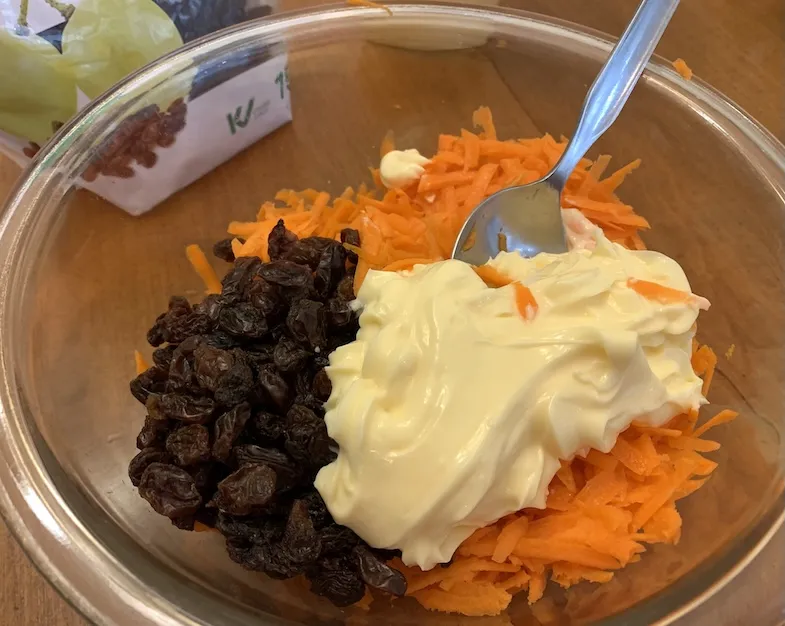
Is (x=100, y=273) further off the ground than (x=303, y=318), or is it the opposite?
(x=303, y=318)

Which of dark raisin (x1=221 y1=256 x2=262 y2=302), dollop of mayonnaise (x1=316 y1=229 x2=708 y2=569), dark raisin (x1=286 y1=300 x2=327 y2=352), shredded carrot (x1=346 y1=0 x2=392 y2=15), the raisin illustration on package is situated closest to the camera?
dollop of mayonnaise (x1=316 y1=229 x2=708 y2=569)

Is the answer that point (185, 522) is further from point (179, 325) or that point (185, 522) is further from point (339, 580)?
point (179, 325)

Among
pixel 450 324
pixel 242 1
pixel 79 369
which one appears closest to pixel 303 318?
pixel 450 324

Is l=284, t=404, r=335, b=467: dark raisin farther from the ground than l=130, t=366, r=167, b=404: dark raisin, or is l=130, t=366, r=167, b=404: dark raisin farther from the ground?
l=284, t=404, r=335, b=467: dark raisin

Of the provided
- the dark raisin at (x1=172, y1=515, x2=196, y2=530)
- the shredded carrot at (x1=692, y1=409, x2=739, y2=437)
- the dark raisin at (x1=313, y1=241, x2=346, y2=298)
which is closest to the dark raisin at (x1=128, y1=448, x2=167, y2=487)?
the dark raisin at (x1=172, y1=515, x2=196, y2=530)

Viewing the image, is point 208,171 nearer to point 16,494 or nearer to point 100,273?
point 100,273

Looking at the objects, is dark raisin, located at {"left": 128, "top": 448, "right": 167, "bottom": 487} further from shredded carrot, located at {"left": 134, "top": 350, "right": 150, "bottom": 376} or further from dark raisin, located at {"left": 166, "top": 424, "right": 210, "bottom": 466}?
shredded carrot, located at {"left": 134, "top": 350, "right": 150, "bottom": 376}
